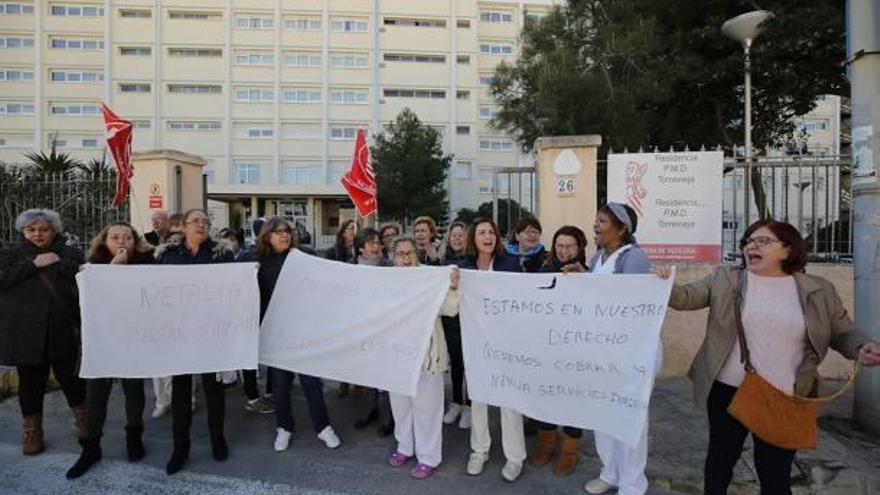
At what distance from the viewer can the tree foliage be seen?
33.6 m

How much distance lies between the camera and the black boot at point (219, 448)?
430 centimetres

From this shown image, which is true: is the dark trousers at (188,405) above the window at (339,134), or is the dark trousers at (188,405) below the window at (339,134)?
below

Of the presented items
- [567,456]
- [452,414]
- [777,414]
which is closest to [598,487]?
[567,456]

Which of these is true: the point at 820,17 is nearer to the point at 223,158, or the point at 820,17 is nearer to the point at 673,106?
the point at 673,106

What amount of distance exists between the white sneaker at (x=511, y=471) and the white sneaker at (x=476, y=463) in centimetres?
16

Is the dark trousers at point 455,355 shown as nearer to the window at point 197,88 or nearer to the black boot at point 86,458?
the black boot at point 86,458

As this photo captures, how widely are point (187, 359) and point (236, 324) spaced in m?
0.41

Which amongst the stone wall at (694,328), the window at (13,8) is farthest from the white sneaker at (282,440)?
the window at (13,8)

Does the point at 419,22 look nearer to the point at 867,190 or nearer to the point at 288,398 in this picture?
the point at 867,190

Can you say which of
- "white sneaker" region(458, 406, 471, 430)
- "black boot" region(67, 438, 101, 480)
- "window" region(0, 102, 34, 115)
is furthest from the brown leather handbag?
"window" region(0, 102, 34, 115)

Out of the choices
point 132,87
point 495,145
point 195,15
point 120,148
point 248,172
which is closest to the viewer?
point 120,148

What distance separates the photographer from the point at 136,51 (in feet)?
132

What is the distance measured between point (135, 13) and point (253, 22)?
25.2 ft

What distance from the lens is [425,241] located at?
5973 millimetres
